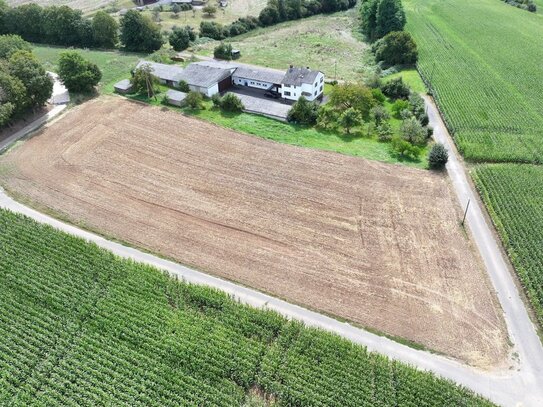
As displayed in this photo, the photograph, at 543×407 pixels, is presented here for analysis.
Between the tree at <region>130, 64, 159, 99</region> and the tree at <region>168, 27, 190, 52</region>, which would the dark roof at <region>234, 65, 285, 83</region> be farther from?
the tree at <region>168, 27, 190, 52</region>

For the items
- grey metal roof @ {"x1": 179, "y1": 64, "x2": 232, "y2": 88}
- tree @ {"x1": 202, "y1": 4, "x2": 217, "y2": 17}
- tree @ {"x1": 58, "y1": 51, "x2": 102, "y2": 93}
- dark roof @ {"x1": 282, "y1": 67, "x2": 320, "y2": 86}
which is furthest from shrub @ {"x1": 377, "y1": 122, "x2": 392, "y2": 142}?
tree @ {"x1": 202, "y1": 4, "x2": 217, "y2": 17}

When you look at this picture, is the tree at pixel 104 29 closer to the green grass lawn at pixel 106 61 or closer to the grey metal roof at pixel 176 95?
the green grass lawn at pixel 106 61

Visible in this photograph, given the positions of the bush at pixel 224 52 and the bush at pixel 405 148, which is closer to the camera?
the bush at pixel 405 148

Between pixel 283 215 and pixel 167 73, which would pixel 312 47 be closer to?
pixel 167 73

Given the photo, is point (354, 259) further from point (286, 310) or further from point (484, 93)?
point (484, 93)

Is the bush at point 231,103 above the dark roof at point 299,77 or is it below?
below

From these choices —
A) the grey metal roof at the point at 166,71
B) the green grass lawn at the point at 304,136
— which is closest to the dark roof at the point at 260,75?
the green grass lawn at the point at 304,136

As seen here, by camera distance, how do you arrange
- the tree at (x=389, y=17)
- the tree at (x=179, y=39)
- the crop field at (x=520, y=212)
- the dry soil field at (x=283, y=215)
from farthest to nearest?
the tree at (x=389, y=17), the tree at (x=179, y=39), the crop field at (x=520, y=212), the dry soil field at (x=283, y=215)

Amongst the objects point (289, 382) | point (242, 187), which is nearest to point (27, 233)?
point (242, 187)
